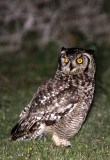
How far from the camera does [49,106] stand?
4586mm

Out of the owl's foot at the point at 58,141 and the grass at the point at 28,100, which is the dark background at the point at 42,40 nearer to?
the grass at the point at 28,100

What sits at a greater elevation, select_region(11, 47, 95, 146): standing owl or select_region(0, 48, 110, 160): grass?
select_region(11, 47, 95, 146): standing owl

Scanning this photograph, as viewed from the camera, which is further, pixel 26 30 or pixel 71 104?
pixel 26 30

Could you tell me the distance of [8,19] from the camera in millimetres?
13039

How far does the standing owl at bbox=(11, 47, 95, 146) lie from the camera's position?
4586 mm

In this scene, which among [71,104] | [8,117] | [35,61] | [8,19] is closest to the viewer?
[71,104]

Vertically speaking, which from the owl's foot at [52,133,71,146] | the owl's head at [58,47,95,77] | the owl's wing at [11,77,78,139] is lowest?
the owl's foot at [52,133,71,146]

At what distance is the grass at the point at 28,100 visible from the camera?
13.9 feet

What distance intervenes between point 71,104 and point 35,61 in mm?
6920

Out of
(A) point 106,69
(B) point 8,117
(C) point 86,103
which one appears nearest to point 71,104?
(C) point 86,103

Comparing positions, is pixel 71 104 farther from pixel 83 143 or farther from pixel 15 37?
pixel 15 37

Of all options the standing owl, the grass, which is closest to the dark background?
the grass

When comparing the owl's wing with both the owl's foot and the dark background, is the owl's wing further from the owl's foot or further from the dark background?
the dark background

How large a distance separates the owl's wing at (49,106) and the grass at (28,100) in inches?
9.0
